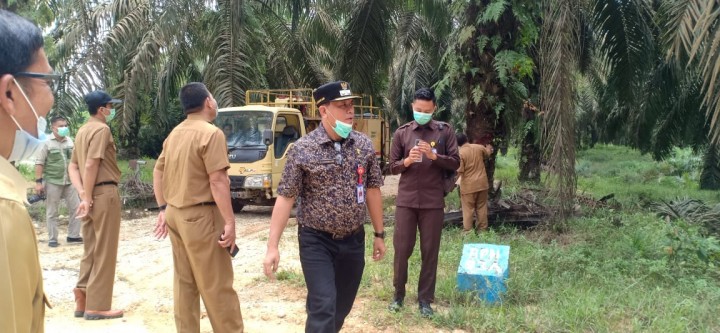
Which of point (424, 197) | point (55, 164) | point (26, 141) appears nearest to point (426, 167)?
point (424, 197)

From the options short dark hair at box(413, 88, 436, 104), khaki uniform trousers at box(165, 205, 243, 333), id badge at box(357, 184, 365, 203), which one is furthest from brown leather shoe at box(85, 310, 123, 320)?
short dark hair at box(413, 88, 436, 104)

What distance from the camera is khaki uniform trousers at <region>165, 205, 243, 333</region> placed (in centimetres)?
448

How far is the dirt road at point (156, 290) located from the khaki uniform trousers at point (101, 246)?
0.77 ft

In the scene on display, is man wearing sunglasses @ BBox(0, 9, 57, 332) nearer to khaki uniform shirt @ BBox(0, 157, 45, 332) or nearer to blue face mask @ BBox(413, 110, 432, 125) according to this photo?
khaki uniform shirt @ BBox(0, 157, 45, 332)

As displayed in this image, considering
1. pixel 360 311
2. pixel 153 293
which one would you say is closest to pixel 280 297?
pixel 360 311

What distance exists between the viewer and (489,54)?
9703 millimetres

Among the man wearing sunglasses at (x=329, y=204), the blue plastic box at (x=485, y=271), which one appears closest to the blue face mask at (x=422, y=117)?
the blue plastic box at (x=485, y=271)

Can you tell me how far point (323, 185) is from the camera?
4.09 meters

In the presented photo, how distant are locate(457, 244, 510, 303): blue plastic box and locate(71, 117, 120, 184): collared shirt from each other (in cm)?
330

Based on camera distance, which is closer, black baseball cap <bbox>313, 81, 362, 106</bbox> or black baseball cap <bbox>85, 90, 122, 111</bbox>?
black baseball cap <bbox>313, 81, 362, 106</bbox>

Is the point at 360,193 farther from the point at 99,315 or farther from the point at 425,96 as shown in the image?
the point at 99,315

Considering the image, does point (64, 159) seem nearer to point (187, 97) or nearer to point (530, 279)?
point (187, 97)

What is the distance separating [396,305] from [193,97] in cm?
253

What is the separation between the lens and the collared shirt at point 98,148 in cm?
555
